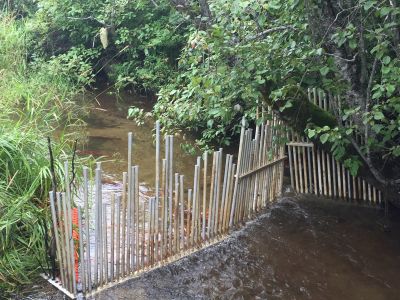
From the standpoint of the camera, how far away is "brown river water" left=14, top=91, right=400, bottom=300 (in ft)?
13.3

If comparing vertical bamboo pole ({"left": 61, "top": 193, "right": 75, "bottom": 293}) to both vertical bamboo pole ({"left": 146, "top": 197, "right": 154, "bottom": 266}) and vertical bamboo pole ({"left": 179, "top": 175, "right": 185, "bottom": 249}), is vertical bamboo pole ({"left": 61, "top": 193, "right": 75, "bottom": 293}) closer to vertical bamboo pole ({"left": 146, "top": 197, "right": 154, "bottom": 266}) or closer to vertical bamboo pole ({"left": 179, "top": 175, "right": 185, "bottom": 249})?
vertical bamboo pole ({"left": 146, "top": 197, "right": 154, "bottom": 266})

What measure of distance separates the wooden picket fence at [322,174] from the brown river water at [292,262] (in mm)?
154

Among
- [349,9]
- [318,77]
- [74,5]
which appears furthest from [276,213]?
[74,5]

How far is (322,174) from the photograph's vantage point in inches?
230

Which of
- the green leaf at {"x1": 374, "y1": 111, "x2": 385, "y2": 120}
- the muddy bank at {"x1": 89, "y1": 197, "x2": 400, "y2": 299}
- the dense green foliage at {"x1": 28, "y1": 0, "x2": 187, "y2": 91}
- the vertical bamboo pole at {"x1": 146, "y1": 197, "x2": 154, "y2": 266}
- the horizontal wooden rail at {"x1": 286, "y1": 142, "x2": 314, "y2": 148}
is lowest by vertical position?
the muddy bank at {"x1": 89, "y1": 197, "x2": 400, "y2": 299}

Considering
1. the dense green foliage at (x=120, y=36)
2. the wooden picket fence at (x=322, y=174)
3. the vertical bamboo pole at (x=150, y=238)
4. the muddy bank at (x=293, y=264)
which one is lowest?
the muddy bank at (x=293, y=264)

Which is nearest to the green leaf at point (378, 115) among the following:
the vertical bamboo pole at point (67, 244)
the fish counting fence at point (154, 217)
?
the fish counting fence at point (154, 217)

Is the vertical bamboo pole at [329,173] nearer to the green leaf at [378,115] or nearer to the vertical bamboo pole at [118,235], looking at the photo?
the green leaf at [378,115]

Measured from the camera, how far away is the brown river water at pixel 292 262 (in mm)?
4059

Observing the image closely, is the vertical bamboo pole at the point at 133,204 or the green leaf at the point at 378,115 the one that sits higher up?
the green leaf at the point at 378,115

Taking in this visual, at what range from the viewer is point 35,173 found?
423 cm

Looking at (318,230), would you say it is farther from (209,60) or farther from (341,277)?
(209,60)

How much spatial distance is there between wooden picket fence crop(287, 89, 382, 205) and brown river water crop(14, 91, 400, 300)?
15 cm

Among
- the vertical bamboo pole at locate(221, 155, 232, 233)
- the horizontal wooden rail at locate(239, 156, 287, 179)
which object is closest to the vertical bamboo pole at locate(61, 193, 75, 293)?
the vertical bamboo pole at locate(221, 155, 232, 233)
